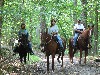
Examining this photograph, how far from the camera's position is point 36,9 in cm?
1120

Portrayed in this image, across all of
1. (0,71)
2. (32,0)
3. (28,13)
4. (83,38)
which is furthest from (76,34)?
(0,71)

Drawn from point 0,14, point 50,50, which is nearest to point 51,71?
point 50,50

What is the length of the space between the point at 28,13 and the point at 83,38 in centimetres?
634

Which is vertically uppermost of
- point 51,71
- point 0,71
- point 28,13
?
point 28,13

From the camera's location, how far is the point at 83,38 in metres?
16.6

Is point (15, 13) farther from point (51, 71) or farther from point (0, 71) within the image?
point (51, 71)

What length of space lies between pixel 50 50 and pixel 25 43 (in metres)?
1.97

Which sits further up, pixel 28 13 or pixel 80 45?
pixel 28 13

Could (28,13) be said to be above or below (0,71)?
above

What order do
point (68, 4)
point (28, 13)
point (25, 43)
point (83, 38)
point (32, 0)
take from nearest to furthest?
point (28, 13), point (32, 0), point (68, 4), point (25, 43), point (83, 38)

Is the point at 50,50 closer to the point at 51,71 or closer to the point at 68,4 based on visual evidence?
the point at 51,71

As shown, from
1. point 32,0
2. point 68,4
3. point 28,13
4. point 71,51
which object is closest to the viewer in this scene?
point 28,13

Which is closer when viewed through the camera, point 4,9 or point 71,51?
point 4,9

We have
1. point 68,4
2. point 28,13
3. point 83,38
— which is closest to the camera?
point 28,13
